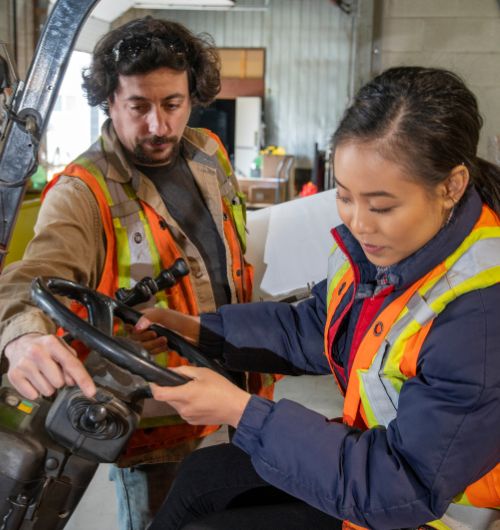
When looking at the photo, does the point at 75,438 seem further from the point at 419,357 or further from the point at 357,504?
the point at 419,357

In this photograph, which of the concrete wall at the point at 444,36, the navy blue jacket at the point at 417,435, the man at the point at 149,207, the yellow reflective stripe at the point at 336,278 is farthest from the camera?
the concrete wall at the point at 444,36

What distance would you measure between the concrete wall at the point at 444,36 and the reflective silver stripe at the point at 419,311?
444 cm

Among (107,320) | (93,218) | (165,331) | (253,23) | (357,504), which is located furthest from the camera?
(253,23)

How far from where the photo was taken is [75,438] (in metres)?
1.33

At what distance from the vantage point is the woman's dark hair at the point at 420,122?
1.21 meters

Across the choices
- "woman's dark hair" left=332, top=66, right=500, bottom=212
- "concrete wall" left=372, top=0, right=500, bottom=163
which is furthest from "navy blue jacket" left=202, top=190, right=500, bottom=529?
"concrete wall" left=372, top=0, right=500, bottom=163

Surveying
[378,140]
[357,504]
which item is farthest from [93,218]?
[357,504]

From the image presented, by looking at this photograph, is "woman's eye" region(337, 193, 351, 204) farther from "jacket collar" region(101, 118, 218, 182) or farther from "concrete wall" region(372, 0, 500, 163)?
"concrete wall" region(372, 0, 500, 163)

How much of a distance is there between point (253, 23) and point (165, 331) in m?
13.2

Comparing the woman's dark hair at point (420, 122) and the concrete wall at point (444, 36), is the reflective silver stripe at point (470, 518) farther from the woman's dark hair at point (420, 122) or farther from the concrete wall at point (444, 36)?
the concrete wall at point (444, 36)

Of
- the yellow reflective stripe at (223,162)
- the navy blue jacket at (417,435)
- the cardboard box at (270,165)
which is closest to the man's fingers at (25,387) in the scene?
the navy blue jacket at (417,435)

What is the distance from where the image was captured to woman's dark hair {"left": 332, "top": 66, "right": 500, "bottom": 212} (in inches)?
47.5

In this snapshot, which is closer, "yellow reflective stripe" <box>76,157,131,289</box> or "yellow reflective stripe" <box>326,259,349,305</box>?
"yellow reflective stripe" <box>326,259,349,305</box>

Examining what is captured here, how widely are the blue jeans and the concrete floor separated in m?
0.20
